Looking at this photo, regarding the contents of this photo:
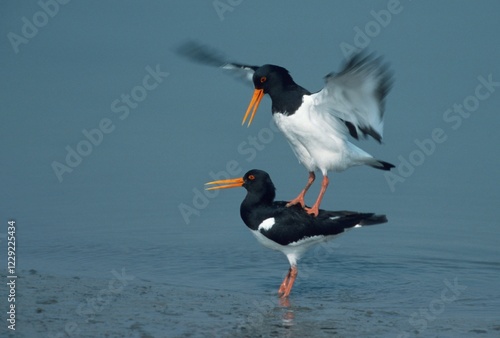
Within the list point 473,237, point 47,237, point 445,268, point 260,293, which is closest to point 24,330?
point 260,293

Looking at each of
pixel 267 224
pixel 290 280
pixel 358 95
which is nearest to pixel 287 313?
pixel 290 280

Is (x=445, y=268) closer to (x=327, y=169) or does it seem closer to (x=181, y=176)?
(x=327, y=169)

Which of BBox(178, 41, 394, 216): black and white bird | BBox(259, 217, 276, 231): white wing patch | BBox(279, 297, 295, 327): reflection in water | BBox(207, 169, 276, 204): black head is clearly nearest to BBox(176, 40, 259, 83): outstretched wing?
BBox(178, 41, 394, 216): black and white bird

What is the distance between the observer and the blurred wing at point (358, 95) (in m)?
8.10

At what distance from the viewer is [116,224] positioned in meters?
10.5

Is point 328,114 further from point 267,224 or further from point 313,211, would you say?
point 267,224

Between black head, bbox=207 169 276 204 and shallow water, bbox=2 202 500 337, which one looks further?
black head, bbox=207 169 276 204

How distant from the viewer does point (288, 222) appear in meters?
9.01

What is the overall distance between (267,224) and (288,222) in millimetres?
213

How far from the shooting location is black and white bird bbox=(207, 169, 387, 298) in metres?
8.92

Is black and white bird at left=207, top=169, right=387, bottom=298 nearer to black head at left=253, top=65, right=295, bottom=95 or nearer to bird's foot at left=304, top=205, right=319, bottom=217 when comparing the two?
bird's foot at left=304, top=205, right=319, bottom=217

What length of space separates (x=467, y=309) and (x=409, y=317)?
2.14 ft

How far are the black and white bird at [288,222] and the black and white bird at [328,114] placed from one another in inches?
8.1

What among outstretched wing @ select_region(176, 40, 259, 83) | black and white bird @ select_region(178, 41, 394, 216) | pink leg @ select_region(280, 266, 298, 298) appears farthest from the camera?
outstretched wing @ select_region(176, 40, 259, 83)
